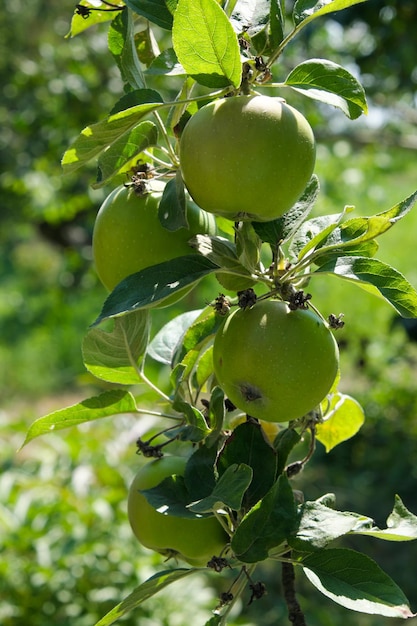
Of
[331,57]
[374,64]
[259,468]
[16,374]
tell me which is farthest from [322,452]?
[16,374]

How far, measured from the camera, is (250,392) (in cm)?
51

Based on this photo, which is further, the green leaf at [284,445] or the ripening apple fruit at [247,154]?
the green leaf at [284,445]

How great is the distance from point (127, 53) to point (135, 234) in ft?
0.41

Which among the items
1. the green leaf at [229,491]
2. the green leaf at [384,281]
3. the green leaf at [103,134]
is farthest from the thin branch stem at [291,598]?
the green leaf at [103,134]

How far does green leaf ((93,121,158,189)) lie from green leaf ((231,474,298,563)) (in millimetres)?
238

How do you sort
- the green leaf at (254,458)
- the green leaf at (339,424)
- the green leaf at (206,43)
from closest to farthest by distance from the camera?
1. the green leaf at (206,43)
2. the green leaf at (254,458)
3. the green leaf at (339,424)

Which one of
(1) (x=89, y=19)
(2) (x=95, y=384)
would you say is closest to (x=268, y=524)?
(1) (x=89, y=19)

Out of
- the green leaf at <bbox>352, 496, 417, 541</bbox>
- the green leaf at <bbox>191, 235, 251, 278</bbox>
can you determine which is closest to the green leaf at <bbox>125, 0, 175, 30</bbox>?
the green leaf at <bbox>191, 235, 251, 278</bbox>

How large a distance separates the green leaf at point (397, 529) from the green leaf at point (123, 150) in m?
0.29

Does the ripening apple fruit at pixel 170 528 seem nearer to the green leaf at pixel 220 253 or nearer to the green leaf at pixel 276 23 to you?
the green leaf at pixel 220 253

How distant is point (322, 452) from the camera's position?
2879 mm

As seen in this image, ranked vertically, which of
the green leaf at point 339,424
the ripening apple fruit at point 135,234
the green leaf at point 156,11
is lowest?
the green leaf at point 339,424

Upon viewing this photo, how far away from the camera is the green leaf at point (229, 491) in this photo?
47 cm

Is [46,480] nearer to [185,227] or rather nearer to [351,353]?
[351,353]
